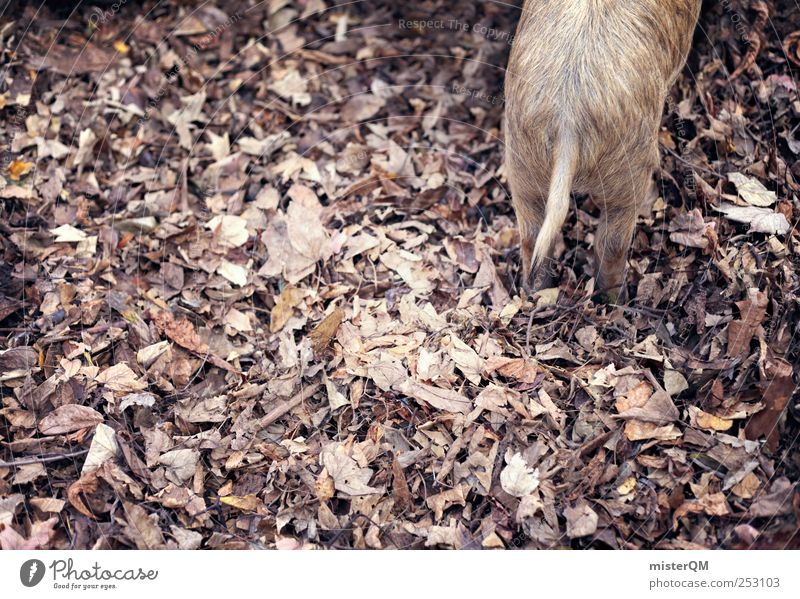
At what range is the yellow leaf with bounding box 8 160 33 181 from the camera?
4953 millimetres

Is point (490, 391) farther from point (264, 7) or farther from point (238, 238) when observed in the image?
point (264, 7)

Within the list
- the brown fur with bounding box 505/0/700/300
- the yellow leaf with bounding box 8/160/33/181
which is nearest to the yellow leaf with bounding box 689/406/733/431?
the brown fur with bounding box 505/0/700/300

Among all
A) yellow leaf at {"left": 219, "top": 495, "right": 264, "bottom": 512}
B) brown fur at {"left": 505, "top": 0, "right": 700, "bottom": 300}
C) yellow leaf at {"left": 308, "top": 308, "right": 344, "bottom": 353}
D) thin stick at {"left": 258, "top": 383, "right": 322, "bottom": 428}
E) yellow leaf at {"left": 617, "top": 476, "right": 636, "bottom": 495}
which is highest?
brown fur at {"left": 505, "top": 0, "right": 700, "bottom": 300}

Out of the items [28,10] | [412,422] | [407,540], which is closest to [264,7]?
[28,10]

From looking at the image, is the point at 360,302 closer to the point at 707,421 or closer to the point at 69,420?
the point at 69,420

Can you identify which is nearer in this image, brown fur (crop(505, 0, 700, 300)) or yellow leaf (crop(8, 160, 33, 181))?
brown fur (crop(505, 0, 700, 300))

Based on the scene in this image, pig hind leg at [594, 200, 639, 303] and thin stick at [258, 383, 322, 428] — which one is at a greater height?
pig hind leg at [594, 200, 639, 303]

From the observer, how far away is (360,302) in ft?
14.4

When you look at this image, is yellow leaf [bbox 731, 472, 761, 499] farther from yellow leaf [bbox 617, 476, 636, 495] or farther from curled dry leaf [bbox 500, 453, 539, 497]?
curled dry leaf [bbox 500, 453, 539, 497]

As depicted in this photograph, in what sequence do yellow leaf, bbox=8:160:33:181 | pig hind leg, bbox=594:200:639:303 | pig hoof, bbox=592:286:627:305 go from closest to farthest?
pig hind leg, bbox=594:200:639:303
pig hoof, bbox=592:286:627:305
yellow leaf, bbox=8:160:33:181

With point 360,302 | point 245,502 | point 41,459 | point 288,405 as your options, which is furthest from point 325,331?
point 41,459

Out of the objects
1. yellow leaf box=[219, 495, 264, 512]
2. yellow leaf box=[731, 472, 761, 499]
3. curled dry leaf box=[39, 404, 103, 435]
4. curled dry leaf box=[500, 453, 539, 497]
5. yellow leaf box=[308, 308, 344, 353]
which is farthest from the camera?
yellow leaf box=[308, 308, 344, 353]
